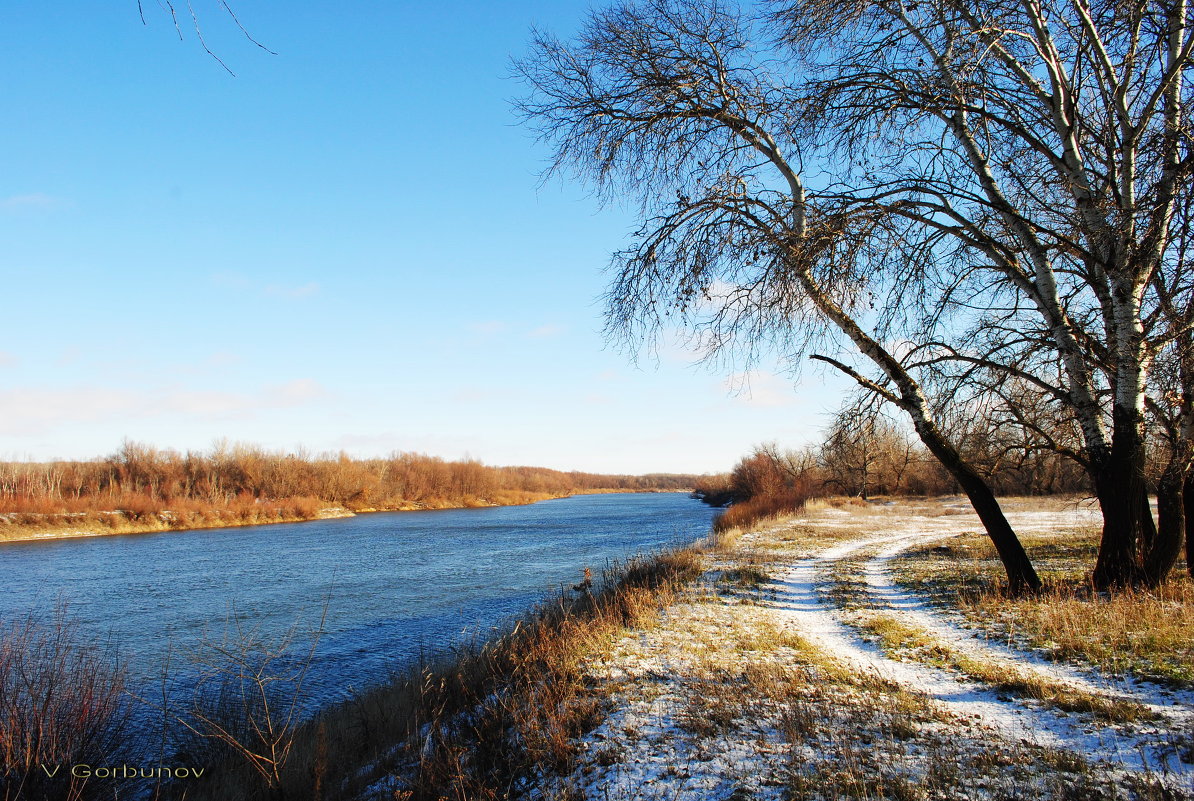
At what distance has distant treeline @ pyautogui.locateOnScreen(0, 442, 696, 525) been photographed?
47031 mm

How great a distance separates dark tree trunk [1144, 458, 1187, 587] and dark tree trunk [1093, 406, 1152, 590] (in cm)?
14

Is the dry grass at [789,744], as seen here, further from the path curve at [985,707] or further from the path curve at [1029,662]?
the path curve at [1029,662]

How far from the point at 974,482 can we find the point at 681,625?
484 cm

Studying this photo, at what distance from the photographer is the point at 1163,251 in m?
Answer: 7.79

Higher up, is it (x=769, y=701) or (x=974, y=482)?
(x=974, y=482)

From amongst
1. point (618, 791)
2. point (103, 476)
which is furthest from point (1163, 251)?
point (103, 476)

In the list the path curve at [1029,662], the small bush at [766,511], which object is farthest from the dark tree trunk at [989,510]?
the small bush at [766,511]

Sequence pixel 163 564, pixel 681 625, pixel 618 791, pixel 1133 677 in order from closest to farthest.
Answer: pixel 618 791 → pixel 1133 677 → pixel 681 625 → pixel 163 564

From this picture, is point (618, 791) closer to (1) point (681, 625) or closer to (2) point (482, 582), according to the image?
(1) point (681, 625)

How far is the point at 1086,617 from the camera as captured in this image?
752cm

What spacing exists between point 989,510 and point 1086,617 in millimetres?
2133

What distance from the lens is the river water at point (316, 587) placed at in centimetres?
1295

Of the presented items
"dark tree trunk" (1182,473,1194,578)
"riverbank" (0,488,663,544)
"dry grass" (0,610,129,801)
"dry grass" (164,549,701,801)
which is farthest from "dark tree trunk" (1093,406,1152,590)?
"riverbank" (0,488,663,544)

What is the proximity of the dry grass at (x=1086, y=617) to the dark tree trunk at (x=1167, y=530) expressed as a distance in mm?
221
